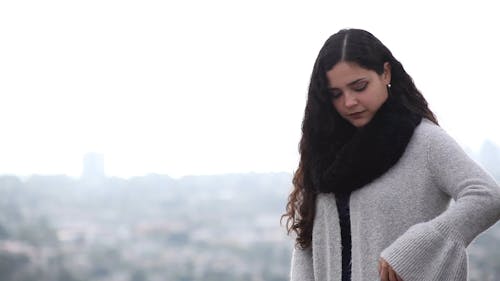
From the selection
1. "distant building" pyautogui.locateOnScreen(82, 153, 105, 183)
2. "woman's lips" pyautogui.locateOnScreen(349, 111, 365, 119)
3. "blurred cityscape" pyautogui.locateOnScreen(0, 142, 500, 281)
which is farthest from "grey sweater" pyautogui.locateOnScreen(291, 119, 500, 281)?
"distant building" pyautogui.locateOnScreen(82, 153, 105, 183)

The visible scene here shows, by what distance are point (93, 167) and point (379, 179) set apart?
12364mm

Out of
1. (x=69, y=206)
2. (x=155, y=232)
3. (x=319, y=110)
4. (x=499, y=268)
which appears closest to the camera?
(x=319, y=110)

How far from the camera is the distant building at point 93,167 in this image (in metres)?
13.1

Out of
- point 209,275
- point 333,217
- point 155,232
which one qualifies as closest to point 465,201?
point 333,217

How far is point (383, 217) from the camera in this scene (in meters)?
1.43

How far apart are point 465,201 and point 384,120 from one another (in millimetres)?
221

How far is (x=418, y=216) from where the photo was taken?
1396mm

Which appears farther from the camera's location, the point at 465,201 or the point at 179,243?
the point at 179,243

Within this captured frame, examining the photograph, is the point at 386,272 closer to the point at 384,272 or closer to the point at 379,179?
the point at 384,272

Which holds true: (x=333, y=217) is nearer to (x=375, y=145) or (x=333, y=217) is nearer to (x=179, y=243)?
(x=375, y=145)

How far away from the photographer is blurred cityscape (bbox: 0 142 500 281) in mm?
12430

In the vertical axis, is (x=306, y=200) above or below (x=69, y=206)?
above

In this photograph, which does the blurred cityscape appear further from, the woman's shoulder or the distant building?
the woman's shoulder

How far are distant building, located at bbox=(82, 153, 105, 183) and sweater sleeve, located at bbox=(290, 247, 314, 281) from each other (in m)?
11.7
